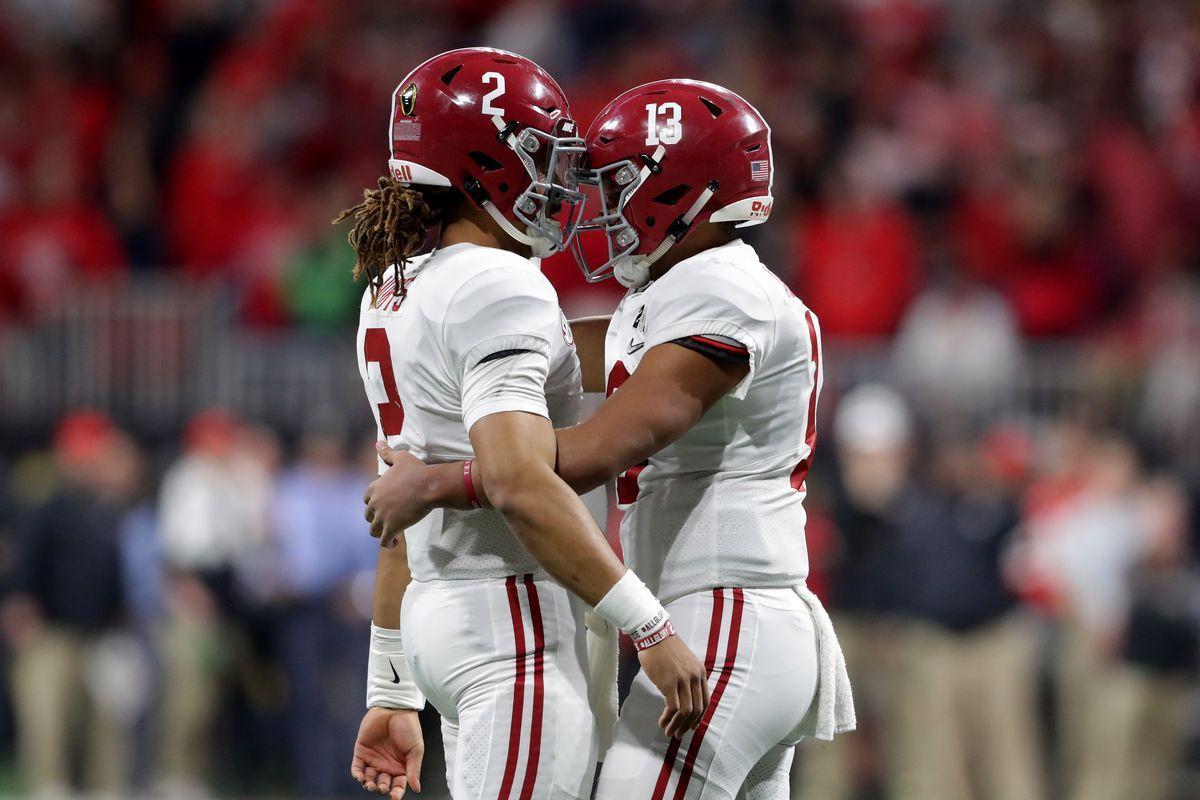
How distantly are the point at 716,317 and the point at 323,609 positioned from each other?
23.9 feet

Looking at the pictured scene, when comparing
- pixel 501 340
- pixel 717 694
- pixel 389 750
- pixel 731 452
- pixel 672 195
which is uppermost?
pixel 672 195

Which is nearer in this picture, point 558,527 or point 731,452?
point 558,527

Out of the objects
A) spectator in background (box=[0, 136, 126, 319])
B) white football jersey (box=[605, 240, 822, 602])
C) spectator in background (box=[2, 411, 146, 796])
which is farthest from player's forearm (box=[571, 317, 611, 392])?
spectator in background (box=[0, 136, 126, 319])

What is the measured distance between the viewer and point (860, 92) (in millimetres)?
11492

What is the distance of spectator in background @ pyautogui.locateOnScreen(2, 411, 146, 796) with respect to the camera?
418 inches

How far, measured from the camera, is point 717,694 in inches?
144

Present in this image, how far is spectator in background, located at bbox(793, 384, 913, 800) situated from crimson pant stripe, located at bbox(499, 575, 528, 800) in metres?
6.20

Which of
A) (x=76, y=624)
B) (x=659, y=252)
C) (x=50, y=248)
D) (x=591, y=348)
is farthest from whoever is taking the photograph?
(x=50, y=248)

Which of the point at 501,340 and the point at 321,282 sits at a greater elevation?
the point at 501,340

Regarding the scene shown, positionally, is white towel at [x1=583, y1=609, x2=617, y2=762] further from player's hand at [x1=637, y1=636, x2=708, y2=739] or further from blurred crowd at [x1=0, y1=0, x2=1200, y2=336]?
blurred crowd at [x1=0, y1=0, x2=1200, y2=336]

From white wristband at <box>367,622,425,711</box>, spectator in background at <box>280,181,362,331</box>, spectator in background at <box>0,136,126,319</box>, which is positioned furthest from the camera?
spectator in background at <box>0,136,126,319</box>

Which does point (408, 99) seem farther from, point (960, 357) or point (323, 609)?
point (323, 609)

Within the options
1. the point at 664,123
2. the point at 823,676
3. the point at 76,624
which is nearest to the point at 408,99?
the point at 664,123

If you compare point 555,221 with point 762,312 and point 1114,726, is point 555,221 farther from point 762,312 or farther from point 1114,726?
point 1114,726
